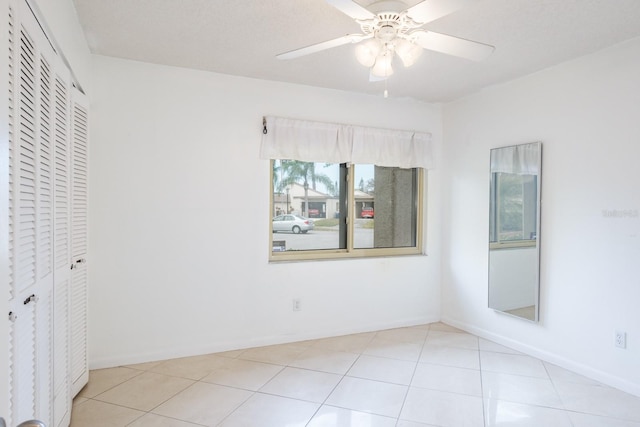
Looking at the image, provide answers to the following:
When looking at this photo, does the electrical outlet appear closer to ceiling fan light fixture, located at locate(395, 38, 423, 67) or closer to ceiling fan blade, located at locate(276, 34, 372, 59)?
ceiling fan light fixture, located at locate(395, 38, 423, 67)

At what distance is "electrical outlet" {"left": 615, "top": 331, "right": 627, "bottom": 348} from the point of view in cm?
266

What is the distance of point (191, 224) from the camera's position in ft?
10.6

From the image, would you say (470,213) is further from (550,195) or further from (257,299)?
(257,299)

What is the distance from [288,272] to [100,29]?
7.57 feet

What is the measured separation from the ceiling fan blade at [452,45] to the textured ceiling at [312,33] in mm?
284

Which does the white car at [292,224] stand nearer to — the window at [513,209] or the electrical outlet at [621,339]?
the window at [513,209]

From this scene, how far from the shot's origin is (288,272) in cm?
360

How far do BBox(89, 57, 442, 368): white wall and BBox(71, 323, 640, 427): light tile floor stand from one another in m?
0.26

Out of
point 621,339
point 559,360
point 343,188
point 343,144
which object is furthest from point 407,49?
point 559,360

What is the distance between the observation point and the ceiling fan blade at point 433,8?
1.57 m

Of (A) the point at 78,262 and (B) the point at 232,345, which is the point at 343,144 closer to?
(B) the point at 232,345

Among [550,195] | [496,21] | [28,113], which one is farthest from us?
[550,195]

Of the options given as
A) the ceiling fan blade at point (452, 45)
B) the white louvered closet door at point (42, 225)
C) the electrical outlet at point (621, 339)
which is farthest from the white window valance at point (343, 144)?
the electrical outlet at point (621, 339)

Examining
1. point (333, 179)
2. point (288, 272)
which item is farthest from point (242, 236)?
point (333, 179)
